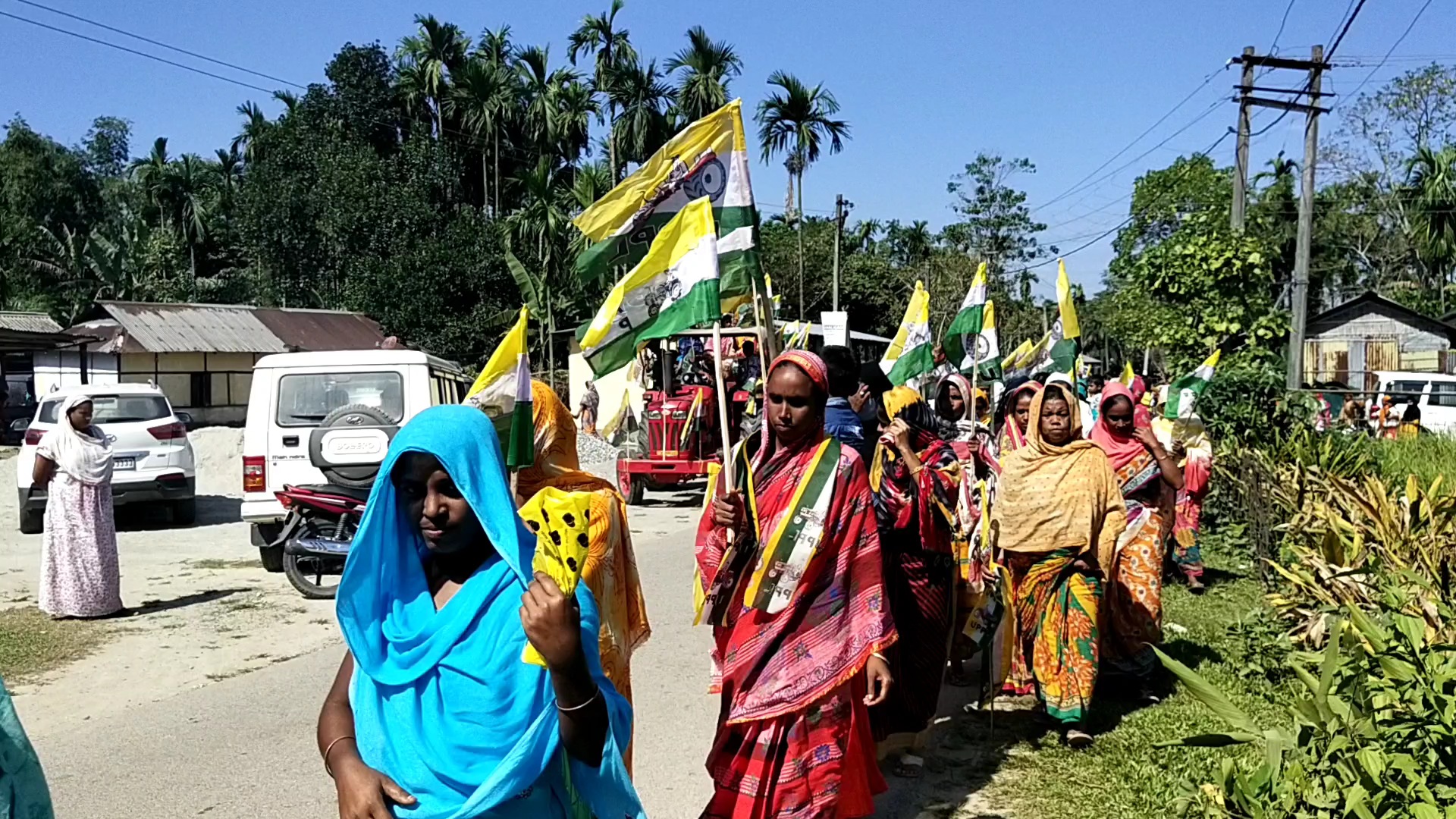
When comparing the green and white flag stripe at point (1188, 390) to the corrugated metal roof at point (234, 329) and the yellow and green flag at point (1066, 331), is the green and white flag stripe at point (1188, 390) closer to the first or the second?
the yellow and green flag at point (1066, 331)

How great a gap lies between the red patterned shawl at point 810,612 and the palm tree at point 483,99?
42538 mm

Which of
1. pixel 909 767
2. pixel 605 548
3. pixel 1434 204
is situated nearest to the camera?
pixel 605 548

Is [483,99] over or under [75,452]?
over

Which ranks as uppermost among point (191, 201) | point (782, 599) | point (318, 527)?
point (191, 201)

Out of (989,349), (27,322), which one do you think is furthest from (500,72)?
(989,349)

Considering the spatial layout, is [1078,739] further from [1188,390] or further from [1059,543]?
[1188,390]

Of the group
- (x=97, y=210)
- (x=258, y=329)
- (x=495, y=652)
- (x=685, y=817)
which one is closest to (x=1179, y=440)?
(x=685, y=817)

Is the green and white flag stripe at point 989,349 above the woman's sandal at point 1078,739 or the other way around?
above

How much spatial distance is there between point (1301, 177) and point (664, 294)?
1700 cm

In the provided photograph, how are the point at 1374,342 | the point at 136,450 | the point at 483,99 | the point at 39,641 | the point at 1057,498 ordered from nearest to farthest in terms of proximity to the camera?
the point at 1057,498, the point at 39,641, the point at 136,450, the point at 1374,342, the point at 483,99

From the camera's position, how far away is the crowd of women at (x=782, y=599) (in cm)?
217

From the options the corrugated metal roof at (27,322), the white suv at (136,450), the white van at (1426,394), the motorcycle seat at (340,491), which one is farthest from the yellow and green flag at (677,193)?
the corrugated metal roof at (27,322)

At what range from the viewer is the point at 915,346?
1066 cm

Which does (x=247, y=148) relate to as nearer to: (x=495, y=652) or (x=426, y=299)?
(x=426, y=299)
